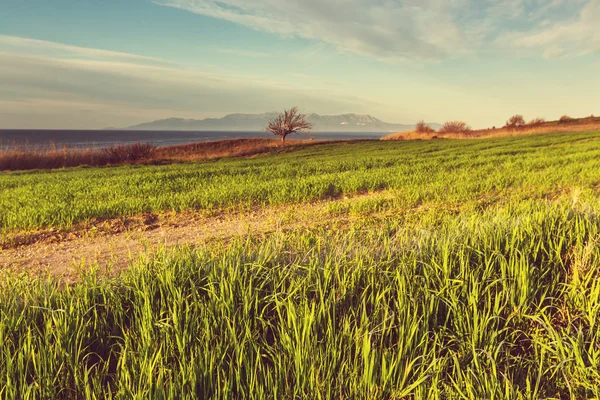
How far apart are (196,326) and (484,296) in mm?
2200

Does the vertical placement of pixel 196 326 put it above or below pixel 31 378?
above

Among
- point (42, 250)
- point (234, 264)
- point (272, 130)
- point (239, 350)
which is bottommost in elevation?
point (42, 250)

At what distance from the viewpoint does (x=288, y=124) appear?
57688 millimetres

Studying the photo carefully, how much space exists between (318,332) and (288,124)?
56976 millimetres

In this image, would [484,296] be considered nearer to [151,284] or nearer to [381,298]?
[381,298]

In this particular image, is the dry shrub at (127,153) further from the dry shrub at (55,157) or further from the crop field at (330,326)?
the crop field at (330,326)

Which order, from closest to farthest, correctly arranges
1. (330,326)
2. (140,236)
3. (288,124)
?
(330,326) < (140,236) < (288,124)

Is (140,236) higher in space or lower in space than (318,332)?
lower

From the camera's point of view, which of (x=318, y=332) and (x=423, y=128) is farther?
(x=423, y=128)

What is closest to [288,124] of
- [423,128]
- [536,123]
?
[423,128]

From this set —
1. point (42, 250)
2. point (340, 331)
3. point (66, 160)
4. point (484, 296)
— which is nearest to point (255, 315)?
point (340, 331)

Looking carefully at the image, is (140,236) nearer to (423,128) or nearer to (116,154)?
(116,154)

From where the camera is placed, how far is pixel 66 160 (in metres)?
32.9

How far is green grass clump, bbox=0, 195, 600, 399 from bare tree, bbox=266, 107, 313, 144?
55.7m
